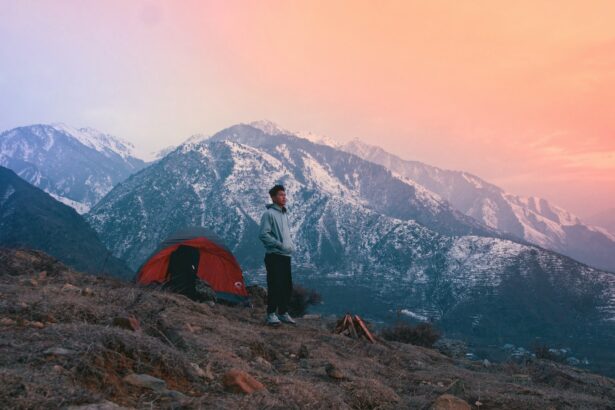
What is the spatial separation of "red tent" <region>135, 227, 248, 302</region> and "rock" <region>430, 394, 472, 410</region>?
1210 cm

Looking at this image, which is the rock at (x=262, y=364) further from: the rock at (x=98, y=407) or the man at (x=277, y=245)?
the man at (x=277, y=245)

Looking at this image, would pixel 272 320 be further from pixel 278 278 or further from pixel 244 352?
pixel 244 352

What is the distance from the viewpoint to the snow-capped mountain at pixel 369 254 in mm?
93000

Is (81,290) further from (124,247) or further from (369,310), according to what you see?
(124,247)

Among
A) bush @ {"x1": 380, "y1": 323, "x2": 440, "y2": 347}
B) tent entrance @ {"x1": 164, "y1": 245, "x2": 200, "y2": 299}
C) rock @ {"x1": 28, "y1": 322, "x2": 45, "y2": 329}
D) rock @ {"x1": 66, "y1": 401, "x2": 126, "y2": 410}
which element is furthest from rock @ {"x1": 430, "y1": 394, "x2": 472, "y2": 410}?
bush @ {"x1": 380, "y1": 323, "x2": 440, "y2": 347}

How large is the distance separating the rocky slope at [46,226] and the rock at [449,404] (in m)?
74.5

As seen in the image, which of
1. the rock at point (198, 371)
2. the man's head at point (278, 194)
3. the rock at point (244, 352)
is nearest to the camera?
the rock at point (198, 371)

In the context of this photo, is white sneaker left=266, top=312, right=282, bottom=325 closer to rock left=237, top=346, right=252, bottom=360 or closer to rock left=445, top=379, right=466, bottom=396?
rock left=237, top=346, right=252, bottom=360

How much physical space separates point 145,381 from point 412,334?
1430 cm

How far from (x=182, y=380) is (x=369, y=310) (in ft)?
336

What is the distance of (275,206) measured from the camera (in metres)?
8.99

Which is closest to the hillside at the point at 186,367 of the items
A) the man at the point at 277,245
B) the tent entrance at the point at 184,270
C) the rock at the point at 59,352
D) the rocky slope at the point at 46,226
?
the rock at the point at 59,352

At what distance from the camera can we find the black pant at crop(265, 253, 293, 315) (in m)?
8.86

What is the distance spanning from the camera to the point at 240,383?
4.22 meters
